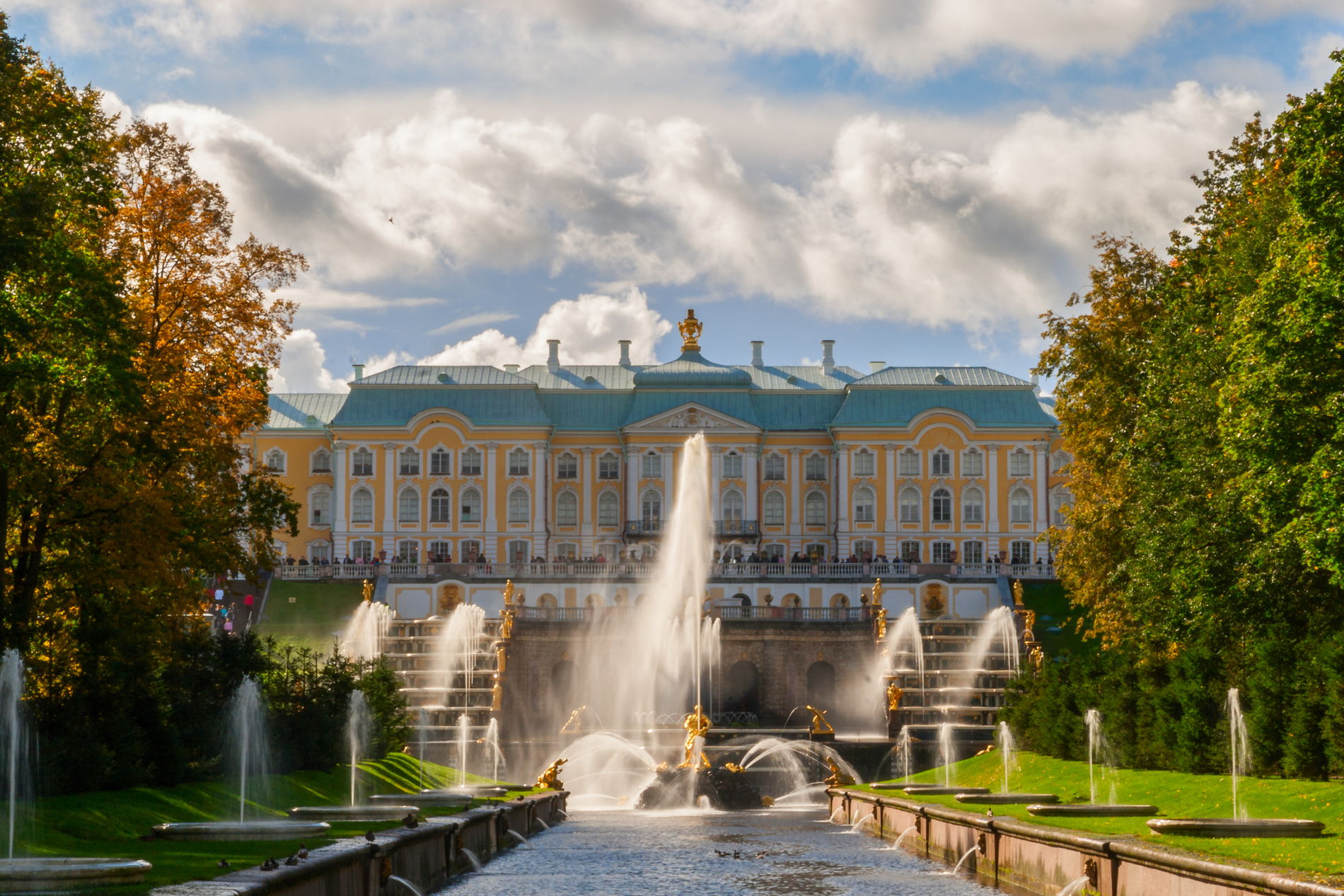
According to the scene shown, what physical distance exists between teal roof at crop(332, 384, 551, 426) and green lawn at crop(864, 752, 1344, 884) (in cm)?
5694

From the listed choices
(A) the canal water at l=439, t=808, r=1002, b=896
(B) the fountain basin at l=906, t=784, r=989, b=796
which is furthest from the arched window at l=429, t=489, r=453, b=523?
(B) the fountain basin at l=906, t=784, r=989, b=796

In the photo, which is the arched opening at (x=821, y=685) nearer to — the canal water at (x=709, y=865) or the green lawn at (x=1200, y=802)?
the green lawn at (x=1200, y=802)

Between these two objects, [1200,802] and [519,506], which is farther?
[519,506]

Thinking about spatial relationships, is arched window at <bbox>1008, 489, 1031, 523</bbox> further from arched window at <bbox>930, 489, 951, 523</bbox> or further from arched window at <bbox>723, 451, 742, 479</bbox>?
arched window at <bbox>723, 451, 742, 479</bbox>

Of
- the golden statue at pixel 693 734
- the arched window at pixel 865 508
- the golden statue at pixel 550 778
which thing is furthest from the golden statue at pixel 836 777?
the arched window at pixel 865 508

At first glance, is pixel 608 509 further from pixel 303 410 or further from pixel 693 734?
pixel 693 734

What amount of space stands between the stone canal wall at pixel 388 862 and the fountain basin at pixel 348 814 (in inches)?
24.8

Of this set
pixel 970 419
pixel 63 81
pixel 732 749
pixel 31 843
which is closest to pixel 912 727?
pixel 732 749

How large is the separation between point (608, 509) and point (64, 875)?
263 ft

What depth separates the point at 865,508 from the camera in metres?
92.2

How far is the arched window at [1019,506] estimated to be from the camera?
3595 inches

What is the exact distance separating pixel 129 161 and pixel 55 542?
8008mm

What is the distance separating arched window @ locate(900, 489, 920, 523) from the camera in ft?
301

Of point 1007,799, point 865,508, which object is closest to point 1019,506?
point 865,508
